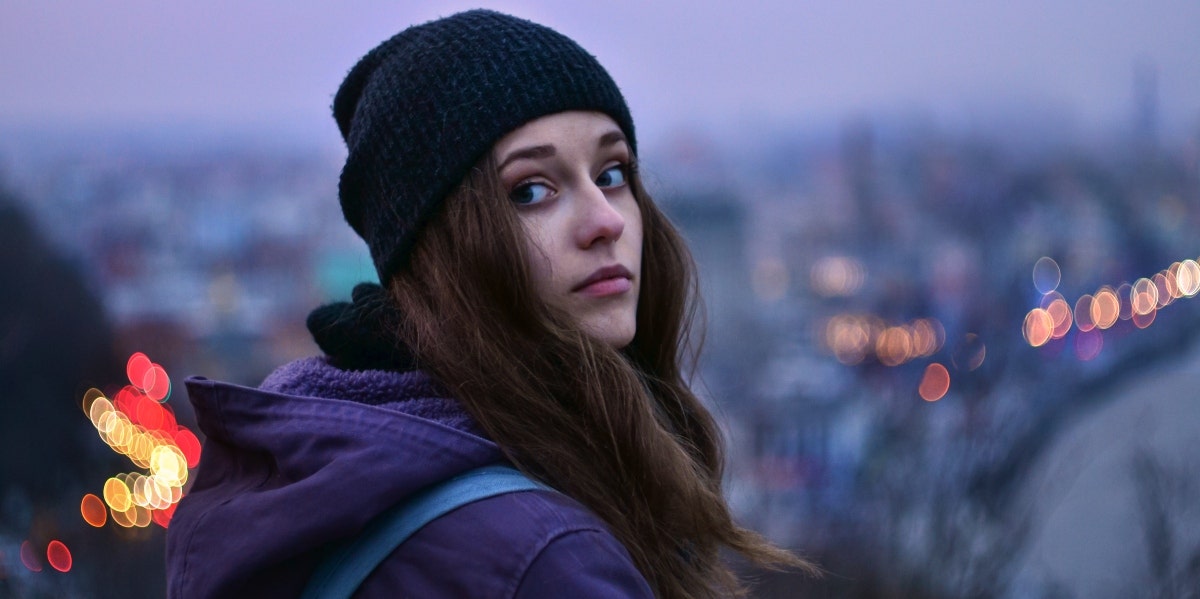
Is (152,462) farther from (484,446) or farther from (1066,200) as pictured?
(1066,200)

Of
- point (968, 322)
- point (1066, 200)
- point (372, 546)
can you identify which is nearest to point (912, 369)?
point (968, 322)

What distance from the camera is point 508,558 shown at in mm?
1132

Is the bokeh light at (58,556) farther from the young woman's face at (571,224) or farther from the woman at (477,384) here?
the young woman's face at (571,224)

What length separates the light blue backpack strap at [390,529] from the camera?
3.90 feet

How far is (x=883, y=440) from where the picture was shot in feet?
16.9

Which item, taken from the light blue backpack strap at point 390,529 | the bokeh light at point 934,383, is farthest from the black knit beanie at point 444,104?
the bokeh light at point 934,383

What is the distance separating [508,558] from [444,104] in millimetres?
743

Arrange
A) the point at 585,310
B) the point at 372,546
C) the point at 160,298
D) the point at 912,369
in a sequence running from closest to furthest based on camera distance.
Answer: the point at 372,546 < the point at 585,310 < the point at 912,369 < the point at 160,298

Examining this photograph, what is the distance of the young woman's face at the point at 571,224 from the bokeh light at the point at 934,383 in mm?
3912

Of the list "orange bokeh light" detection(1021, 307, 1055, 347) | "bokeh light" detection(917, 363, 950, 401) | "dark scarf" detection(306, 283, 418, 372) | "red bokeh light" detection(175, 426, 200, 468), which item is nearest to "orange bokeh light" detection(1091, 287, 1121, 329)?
"orange bokeh light" detection(1021, 307, 1055, 347)

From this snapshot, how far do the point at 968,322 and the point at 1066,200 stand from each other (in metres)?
2.97

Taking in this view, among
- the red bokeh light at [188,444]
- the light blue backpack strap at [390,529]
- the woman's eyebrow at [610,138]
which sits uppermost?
the woman's eyebrow at [610,138]

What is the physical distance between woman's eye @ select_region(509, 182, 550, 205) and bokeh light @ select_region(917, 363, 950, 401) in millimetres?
3998

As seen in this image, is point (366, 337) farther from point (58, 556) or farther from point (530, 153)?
point (58, 556)
